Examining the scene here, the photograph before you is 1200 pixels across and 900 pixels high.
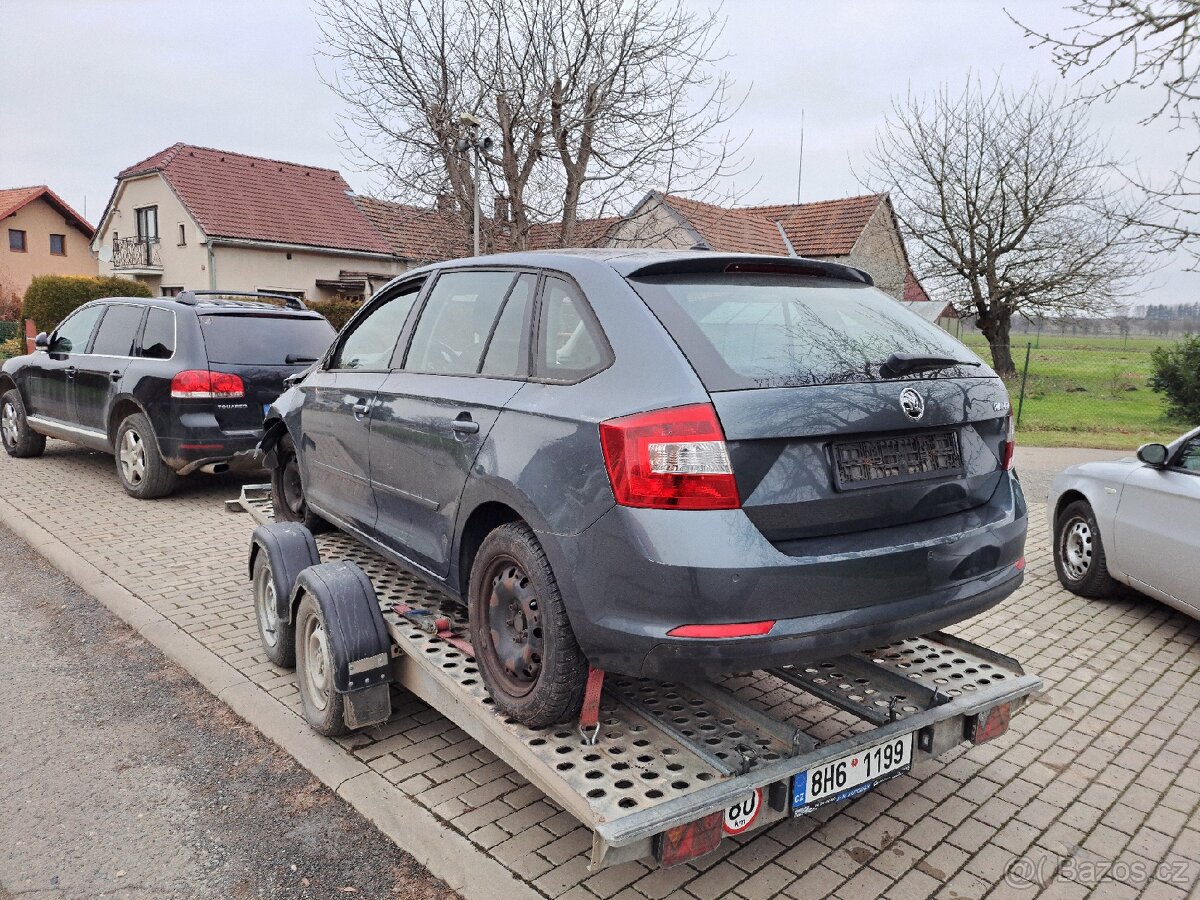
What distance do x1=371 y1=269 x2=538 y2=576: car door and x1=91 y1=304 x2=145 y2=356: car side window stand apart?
574cm

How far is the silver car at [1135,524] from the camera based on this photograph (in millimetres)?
5004

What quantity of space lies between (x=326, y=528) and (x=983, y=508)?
12.3ft

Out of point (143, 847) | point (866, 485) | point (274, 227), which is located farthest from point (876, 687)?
point (274, 227)

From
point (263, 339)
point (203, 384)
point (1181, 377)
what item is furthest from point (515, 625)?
point (1181, 377)

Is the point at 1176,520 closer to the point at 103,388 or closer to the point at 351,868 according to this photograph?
the point at 351,868

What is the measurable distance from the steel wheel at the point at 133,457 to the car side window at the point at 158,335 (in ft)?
2.56

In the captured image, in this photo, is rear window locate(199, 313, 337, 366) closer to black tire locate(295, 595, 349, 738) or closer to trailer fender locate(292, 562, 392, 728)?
black tire locate(295, 595, 349, 738)

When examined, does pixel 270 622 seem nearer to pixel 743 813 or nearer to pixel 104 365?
pixel 743 813

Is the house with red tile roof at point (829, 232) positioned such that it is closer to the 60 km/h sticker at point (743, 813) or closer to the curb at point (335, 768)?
the curb at point (335, 768)

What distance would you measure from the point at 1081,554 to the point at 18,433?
1105 cm

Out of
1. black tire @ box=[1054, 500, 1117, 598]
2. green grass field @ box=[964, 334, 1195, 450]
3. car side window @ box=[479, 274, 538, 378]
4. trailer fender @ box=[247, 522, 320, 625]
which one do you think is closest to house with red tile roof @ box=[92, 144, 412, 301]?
green grass field @ box=[964, 334, 1195, 450]

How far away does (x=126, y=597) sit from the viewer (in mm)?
5578

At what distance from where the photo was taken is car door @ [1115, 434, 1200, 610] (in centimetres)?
495

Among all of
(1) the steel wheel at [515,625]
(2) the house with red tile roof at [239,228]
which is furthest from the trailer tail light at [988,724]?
(2) the house with red tile roof at [239,228]
